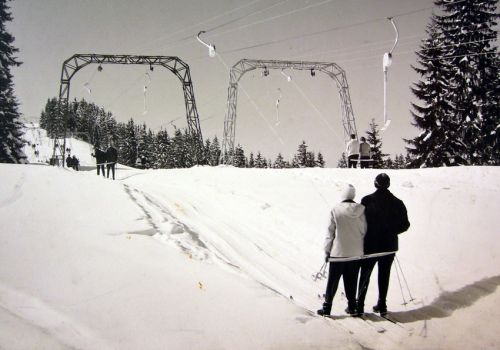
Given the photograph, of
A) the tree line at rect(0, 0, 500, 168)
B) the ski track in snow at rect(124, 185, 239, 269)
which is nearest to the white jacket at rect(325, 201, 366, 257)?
the ski track in snow at rect(124, 185, 239, 269)

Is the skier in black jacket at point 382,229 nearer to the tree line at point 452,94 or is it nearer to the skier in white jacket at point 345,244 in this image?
the skier in white jacket at point 345,244

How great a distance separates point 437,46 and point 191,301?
95.8ft

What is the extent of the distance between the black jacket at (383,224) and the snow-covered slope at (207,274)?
3.32 feet

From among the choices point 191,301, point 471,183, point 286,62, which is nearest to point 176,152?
point 286,62

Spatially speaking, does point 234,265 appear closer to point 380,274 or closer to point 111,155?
point 380,274

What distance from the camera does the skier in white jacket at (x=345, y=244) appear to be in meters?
5.20

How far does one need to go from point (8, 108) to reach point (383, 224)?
32586mm

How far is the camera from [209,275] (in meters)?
4.88

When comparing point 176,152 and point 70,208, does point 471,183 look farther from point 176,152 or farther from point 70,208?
point 176,152

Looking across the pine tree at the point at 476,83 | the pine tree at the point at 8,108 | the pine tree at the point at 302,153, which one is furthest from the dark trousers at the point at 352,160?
the pine tree at the point at 302,153

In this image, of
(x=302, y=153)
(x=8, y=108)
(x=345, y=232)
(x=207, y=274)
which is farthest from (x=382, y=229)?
(x=302, y=153)

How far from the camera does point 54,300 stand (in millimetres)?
3514

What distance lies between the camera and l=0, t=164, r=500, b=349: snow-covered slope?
344 centimetres

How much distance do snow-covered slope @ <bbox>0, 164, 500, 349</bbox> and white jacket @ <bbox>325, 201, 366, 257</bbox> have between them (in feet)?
2.95
